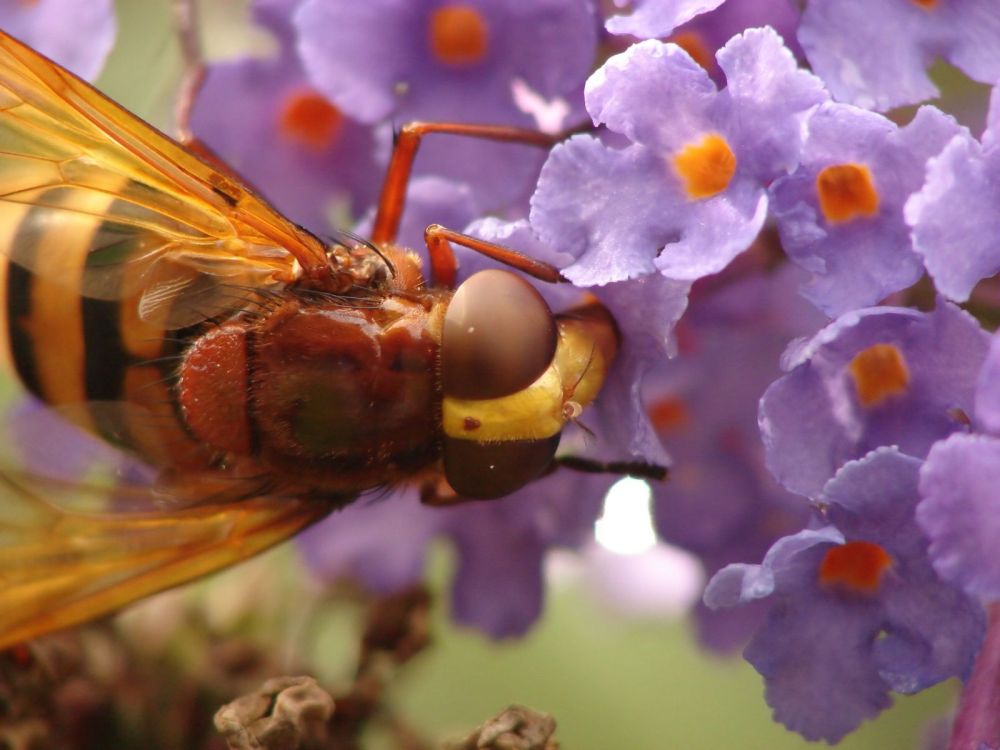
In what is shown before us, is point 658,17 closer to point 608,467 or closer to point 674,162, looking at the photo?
point 674,162

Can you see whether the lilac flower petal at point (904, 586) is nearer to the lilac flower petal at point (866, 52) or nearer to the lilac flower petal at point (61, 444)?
the lilac flower petal at point (866, 52)

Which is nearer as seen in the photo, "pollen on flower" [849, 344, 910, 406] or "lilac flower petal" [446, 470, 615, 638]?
"pollen on flower" [849, 344, 910, 406]

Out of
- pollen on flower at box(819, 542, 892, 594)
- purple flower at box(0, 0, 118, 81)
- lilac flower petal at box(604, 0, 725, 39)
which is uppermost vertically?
lilac flower petal at box(604, 0, 725, 39)

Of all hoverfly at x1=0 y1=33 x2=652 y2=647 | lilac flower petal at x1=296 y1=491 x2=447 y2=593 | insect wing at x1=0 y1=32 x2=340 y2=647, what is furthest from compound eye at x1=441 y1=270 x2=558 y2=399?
lilac flower petal at x1=296 y1=491 x2=447 y2=593

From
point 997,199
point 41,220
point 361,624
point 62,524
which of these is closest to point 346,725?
point 361,624

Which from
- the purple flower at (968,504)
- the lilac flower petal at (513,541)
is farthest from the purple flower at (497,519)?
the purple flower at (968,504)

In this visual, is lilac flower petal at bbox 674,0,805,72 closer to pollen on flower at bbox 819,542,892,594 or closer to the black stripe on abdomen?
pollen on flower at bbox 819,542,892,594

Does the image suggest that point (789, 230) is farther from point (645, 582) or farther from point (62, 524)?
point (645, 582)
